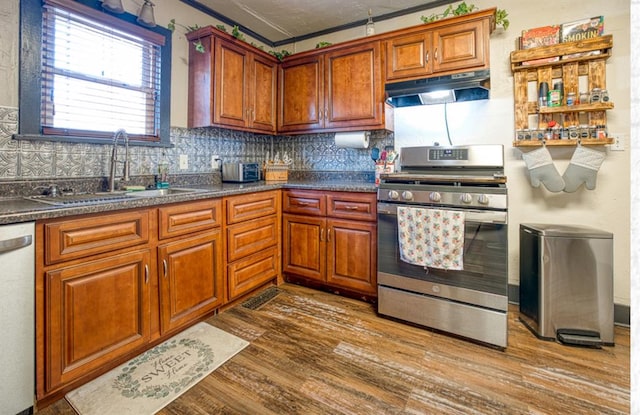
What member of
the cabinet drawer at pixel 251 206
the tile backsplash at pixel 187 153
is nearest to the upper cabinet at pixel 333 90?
the tile backsplash at pixel 187 153

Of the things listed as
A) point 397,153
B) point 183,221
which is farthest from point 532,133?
point 183,221

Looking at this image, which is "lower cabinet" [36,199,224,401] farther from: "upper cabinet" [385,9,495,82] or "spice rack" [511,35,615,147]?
"spice rack" [511,35,615,147]

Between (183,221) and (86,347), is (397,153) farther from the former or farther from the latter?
(86,347)

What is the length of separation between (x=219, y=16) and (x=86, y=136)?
1667 millimetres

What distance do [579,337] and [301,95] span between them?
2880 mm

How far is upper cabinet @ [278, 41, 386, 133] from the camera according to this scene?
2.83 metres

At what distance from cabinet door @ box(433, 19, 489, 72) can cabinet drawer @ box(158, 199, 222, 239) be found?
6.54 ft

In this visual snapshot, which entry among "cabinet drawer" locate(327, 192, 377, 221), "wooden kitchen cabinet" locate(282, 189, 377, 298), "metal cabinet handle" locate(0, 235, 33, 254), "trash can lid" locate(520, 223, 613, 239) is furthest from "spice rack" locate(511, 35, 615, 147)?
"metal cabinet handle" locate(0, 235, 33, 254)

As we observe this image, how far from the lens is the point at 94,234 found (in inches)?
64.0

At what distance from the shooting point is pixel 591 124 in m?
2.29

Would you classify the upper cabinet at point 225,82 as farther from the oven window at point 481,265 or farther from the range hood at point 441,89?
the oven window at point 481,265

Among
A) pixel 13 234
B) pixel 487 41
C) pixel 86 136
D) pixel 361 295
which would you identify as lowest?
pixel 361 295

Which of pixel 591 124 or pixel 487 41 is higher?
pixel 487 41

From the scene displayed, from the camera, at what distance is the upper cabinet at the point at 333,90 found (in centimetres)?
283
